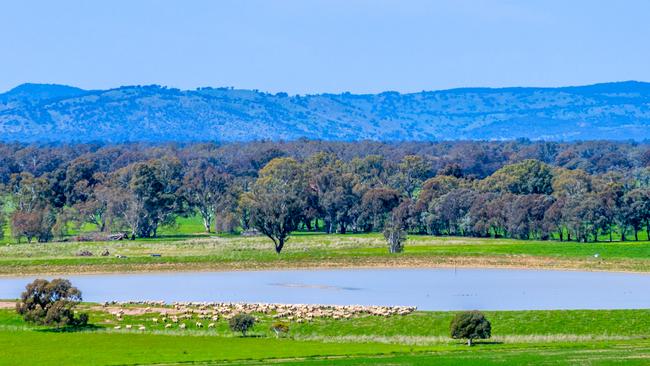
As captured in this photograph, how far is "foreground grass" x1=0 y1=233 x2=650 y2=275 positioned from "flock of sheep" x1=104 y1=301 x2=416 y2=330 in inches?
1126

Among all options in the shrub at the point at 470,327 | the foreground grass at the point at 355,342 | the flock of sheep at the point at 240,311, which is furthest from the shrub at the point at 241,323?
the shrub at the point at 470,327

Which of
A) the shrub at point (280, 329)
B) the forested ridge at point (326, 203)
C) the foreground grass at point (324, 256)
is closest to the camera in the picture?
the shrub at point (280, 329)

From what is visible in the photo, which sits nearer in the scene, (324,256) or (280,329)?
(280,329)

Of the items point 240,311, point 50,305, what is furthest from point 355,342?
point 50,305

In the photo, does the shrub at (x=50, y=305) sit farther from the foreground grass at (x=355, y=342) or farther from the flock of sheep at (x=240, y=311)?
the flock of sheep at (x=240, y=311)

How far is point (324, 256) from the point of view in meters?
93.6

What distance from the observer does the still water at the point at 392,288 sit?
64.8m

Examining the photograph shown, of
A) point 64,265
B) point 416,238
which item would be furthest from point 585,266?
point 64,265

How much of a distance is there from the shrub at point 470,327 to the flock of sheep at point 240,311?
25.0 feet

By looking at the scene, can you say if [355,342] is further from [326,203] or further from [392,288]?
[326,203]

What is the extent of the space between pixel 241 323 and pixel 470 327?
10.2 meters

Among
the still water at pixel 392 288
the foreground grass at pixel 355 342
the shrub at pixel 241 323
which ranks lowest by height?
the foreground grass at pixel 355 342

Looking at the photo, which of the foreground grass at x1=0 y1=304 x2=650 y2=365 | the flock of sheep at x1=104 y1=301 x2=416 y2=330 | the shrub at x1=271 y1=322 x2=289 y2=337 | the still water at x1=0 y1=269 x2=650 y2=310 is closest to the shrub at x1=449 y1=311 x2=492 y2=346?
the foreground grass at x1=0 y1=304 x2=650 y2=365

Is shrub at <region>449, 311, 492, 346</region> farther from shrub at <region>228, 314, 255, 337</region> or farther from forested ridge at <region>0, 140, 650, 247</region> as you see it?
forested ridge at <region>0, 140, 650, 247</region>
